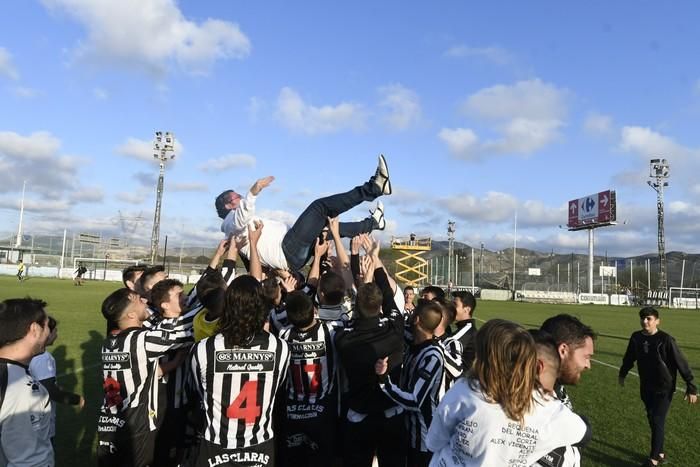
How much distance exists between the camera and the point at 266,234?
547 cm

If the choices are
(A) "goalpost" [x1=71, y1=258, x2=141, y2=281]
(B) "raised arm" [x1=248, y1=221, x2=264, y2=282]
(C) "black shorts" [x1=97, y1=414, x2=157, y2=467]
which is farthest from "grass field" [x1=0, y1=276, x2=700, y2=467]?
(A) "goalpost" [x1=71, y1=258, x2=141, y2=281]

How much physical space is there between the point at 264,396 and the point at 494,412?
62.2 inches

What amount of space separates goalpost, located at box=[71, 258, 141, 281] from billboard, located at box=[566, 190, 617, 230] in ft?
161

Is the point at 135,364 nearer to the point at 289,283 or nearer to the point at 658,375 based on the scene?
the point at 289,283

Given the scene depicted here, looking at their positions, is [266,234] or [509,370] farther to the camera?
[266,234]

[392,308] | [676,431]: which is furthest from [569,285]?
[392,308]

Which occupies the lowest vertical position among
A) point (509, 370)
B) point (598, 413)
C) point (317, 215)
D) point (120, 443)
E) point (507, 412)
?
point (598, 413)

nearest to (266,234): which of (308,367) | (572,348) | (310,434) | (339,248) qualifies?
(339,248)

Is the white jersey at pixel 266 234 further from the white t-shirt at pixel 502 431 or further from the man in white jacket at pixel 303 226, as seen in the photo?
the white t-shirt at pixel 502 431

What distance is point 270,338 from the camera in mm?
3434

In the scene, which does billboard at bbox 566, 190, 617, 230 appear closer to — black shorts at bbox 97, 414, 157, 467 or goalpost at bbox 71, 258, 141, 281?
goalpost at bbox 71, 258, 141, 281

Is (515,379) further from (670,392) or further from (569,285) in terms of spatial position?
(569,285)

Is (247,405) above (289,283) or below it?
below

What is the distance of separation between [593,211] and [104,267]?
5817cm
